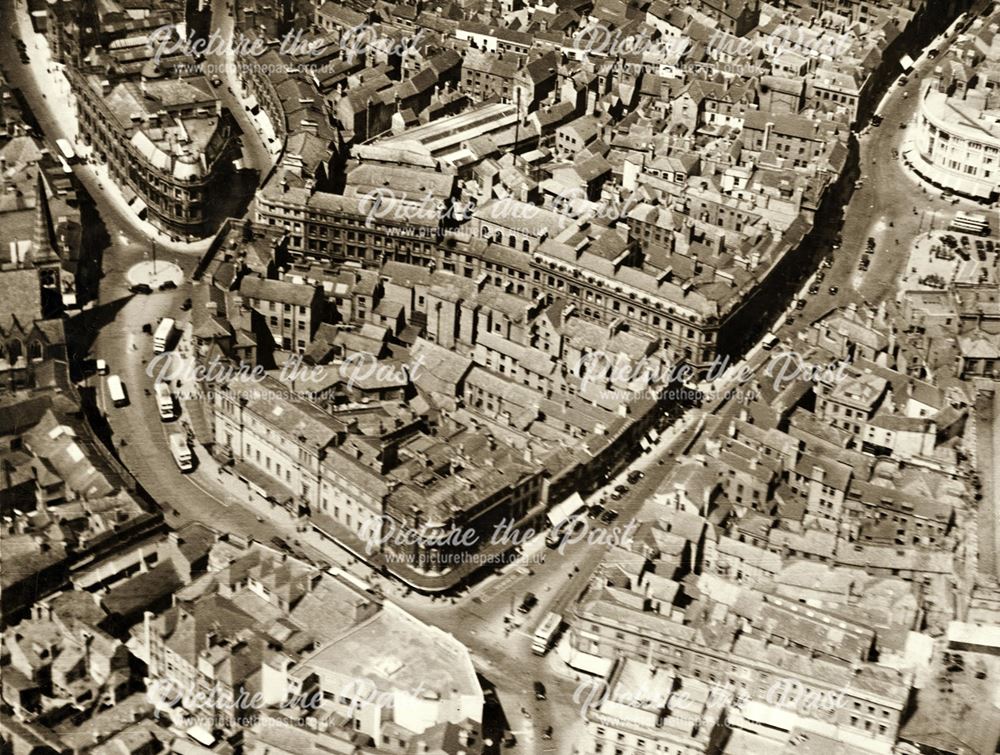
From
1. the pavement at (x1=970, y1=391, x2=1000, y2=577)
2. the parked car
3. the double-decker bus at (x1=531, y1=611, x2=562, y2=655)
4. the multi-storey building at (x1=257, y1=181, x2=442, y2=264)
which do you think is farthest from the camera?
the multi-storey building at (x1=257, y1=181, x2=442, y2=264)

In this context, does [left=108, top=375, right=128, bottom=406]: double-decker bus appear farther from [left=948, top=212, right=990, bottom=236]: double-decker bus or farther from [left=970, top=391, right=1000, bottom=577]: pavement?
[left=948, top=212, right=990, bottom=236]: double-decker bus

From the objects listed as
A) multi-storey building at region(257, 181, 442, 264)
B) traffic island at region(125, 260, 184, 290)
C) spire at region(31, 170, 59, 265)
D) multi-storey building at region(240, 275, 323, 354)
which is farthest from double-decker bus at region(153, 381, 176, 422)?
multi-storey building at region(257, 181, 442, 264)

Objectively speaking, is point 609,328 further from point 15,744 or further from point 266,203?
point 15,744

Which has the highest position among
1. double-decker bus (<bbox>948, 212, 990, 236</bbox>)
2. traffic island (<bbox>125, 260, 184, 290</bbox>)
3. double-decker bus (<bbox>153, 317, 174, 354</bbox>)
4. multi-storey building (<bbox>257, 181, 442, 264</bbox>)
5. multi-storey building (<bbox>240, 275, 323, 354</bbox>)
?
double-decker bus (<bbox>948, 212, 990, 236</bbox>)

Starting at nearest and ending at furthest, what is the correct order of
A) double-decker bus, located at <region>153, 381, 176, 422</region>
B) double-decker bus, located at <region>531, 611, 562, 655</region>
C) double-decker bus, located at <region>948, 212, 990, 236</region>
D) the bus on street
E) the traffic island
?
double-decker bus, located at <region>531, 611, 562, 655</region> → the bus on street → double-decker bus, located at <region>153, 381, 176, 422</region> → the traffic island → double-decker bus, located at <region>948, 212, 990, 236</region>

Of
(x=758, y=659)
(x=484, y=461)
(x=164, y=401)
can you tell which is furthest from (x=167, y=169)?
(x=758, y=659)

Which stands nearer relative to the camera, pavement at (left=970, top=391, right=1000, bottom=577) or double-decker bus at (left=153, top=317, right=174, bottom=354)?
pavement at (left=970, top=391, right=1000, bottom=577)
